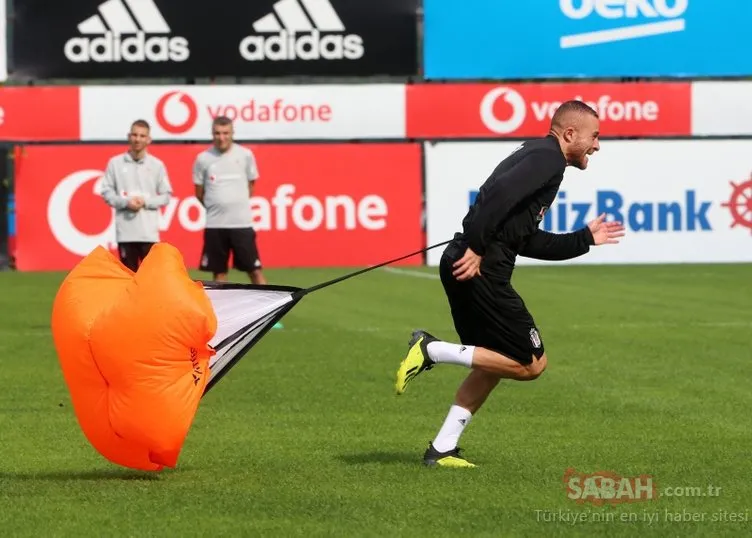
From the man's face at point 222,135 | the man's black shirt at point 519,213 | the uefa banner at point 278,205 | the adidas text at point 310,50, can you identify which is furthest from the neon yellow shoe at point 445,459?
the adidas text at point 310,50

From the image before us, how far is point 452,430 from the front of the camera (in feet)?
27.2

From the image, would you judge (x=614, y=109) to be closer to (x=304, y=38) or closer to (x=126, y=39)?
(x=304, y=38)

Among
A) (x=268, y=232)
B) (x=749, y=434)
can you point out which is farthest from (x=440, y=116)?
(x=749, y=434)

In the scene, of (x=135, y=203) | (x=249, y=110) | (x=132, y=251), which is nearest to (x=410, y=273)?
(x=249, y=110)

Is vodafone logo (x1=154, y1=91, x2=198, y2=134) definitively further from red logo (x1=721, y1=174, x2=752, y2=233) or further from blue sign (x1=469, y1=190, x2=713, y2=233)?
red logo (x1=721, y1=174, x2=752, y2=233)

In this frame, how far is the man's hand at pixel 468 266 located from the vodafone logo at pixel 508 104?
18.7 metres

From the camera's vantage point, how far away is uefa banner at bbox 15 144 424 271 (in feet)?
82.5

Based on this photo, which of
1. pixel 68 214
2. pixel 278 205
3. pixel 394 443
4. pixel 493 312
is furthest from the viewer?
pixel 278 205

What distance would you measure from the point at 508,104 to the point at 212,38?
4.88 meters

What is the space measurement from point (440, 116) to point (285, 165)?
281 cm

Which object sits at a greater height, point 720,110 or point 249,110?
point 249,110

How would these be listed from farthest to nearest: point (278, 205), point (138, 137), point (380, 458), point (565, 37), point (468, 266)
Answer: point (565, 37) → point (278, 205) → point (138, 137) → point (380, 458) → point (468, 266)

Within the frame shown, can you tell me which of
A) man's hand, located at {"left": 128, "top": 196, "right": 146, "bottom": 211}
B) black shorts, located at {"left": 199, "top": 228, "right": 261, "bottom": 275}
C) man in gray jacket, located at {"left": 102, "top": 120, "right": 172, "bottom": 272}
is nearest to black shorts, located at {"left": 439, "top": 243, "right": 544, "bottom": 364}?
man's hand, located at {"left": 128, "top": 196, "right": 146, "bottom": 211}

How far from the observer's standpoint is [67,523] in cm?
681
